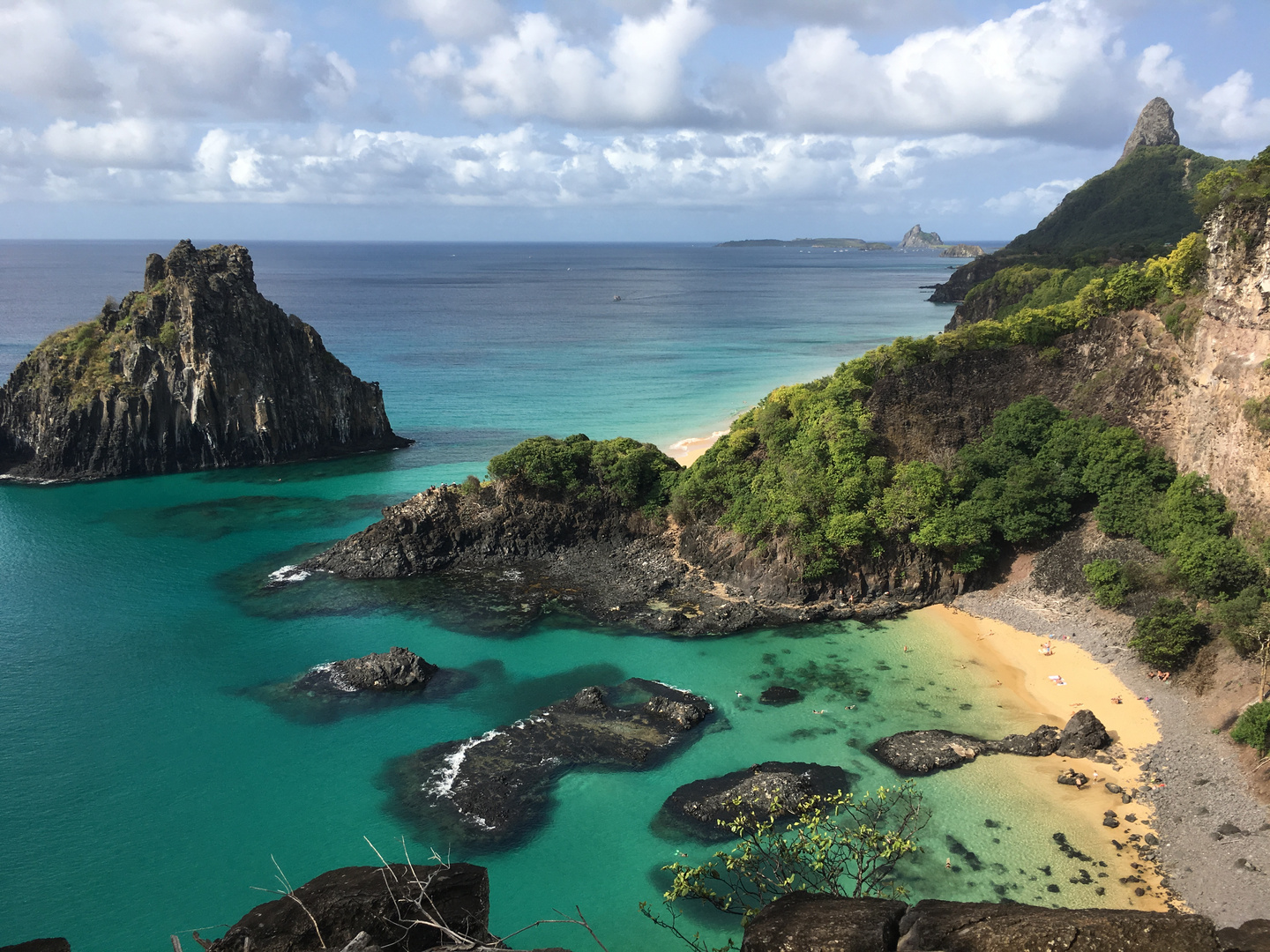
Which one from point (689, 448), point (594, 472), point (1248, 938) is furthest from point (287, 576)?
point (1248, 938)

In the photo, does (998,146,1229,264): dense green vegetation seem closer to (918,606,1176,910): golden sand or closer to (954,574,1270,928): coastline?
(954,574,1270,928): coastline

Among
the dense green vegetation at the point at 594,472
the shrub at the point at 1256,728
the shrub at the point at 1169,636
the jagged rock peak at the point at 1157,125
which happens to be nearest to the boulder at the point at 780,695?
the shrub at the point at 1169,636

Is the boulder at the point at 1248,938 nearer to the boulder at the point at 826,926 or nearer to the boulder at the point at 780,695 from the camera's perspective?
the boulder at the point at 826,926

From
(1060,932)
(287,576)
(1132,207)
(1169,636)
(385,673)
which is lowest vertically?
(385,673)

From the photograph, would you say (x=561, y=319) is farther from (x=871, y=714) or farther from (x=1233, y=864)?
(x=1233, y=864)

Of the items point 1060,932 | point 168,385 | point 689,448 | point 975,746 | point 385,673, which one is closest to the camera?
point 1060,932

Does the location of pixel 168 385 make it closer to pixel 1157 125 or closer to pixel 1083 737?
pixel 1083 737

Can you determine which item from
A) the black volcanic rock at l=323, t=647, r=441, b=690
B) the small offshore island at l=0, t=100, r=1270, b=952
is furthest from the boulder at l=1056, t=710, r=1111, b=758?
the black volcanic rock at l=323, t=647, r=441, b=690
